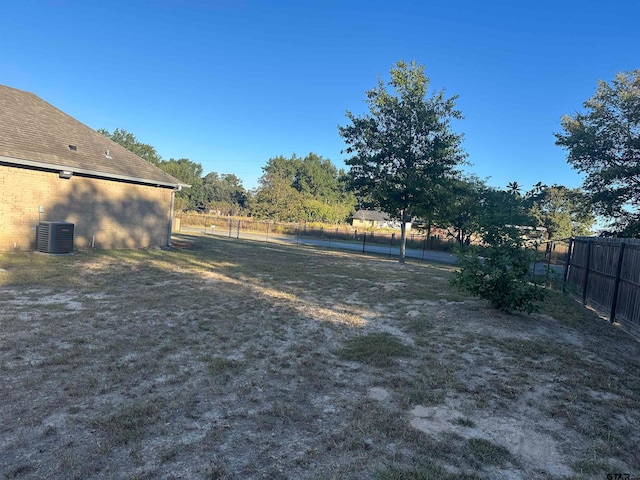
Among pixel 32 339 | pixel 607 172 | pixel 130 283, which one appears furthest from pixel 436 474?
pixel 607 172

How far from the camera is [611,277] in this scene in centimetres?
804

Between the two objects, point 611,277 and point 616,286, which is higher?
point 611,277

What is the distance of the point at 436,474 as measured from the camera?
96.5 inches

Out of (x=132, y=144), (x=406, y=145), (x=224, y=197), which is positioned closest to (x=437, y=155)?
(x=406, y=145)

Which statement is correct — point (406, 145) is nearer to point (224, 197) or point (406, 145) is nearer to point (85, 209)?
point (85, 209)

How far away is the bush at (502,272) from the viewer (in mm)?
6738

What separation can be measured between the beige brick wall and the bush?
12031 mm

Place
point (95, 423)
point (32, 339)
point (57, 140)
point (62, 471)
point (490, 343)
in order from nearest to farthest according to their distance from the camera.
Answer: point (62, 471) < point (95, 423) < point (32, 339) < point (490, 343) < point (57, 140)

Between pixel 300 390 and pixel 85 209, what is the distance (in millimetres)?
12334

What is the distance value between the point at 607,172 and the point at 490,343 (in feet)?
53.3

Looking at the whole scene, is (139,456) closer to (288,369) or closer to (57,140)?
(288,369)

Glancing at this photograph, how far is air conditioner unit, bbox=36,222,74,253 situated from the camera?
1122cm

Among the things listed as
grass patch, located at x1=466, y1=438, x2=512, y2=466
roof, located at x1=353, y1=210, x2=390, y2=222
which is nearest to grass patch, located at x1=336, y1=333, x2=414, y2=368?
grass patch, located at x1=466, y1=438, x2=512, y2=466

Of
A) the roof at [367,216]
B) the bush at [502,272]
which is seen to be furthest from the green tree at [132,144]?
the bush at [502,272]
